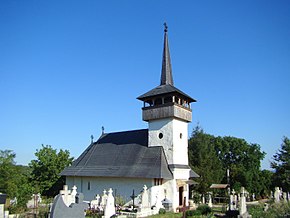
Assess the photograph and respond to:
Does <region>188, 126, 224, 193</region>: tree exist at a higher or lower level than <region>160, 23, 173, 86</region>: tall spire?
lower

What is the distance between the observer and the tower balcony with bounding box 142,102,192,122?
78.5ft

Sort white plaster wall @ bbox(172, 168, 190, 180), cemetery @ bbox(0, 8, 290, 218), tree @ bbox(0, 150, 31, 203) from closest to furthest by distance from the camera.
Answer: cemetery @ bbox(0, 8, 290, 218) < tree @ bbox(0, 150, 31, 203) < white plaster wall @ bbox(172, 168, 190, 180)

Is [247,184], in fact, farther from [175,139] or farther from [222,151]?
[175,139]

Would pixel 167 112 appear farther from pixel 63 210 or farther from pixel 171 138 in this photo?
pixel 63 210

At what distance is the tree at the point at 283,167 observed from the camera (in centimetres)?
2970

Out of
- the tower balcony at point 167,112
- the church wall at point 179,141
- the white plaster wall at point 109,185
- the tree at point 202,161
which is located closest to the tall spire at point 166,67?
the tower balcony at point 167,112

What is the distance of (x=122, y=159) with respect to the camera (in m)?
25.2

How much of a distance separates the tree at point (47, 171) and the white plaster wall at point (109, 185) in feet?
6.00

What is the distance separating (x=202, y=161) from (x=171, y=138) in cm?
1144

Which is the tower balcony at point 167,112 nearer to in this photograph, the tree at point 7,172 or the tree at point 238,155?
the tree at point 7,172

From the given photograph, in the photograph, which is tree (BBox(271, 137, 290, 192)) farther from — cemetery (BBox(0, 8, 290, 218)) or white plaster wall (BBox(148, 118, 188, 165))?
white plaster wall (BBox(148, 118, 188, 165))

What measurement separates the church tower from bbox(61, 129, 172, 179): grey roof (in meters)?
0.82

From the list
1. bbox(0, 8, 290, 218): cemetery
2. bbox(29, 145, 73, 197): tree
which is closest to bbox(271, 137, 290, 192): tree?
bbox(0, 8, 290, 218): cemetery

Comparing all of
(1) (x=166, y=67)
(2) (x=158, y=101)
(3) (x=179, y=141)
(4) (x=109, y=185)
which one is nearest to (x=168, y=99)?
(2) (x=158, y=101)
